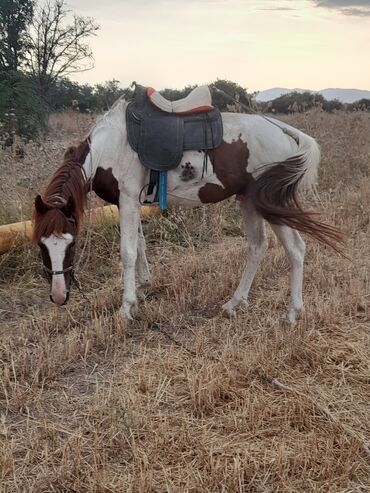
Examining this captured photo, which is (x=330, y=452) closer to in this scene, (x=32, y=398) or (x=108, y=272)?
(x=32, y=398)

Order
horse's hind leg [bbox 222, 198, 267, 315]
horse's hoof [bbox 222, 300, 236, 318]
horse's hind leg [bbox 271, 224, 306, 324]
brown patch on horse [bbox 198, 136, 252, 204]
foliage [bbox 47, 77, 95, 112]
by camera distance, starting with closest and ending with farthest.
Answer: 1. brown patch on horse [bbox 198, 136, 252, 204]
2. horse's hind leg [bbox 271, 224, 306, 324]
3. horse's hoof [bbox 222, 300, 236, 318]
4. horse's hind leg [bbox 222, 198, 267, 315]
5. foliage [bbox 47, 77, 95, 112]

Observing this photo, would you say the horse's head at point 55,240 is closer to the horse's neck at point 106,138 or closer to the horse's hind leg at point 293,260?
the horse's neck at point 106,138

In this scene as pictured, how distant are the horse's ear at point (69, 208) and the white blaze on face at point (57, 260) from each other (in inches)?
6.9

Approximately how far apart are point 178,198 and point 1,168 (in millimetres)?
3039

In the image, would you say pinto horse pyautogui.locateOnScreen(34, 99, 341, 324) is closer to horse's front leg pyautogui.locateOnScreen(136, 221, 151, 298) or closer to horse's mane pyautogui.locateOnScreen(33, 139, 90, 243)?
horse's mane pyautogui.locateOnScreen(33, 139, 90, 243)

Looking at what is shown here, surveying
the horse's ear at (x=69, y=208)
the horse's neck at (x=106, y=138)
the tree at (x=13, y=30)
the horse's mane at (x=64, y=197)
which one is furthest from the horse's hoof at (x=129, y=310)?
the tree at (x=13, y=30)

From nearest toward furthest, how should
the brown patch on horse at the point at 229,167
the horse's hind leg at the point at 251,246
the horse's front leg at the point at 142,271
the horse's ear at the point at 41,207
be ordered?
1. the horse's ear at the point at 41,207
2. the brown patch on horse at the point at 229,167
3. the horse's hind leg at the point at 251,246
4. the horse's front leg at the point at 142,271

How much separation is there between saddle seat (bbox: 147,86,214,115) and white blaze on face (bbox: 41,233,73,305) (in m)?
1.38

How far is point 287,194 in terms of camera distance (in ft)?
13.3

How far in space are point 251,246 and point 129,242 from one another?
1122mm

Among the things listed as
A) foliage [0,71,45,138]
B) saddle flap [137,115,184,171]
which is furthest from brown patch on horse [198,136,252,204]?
foliage [0,71,45,138]

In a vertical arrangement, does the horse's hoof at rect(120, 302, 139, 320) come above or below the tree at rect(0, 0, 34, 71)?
below

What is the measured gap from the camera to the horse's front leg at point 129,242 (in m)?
4.07

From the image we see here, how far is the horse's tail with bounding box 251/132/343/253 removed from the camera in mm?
3973
